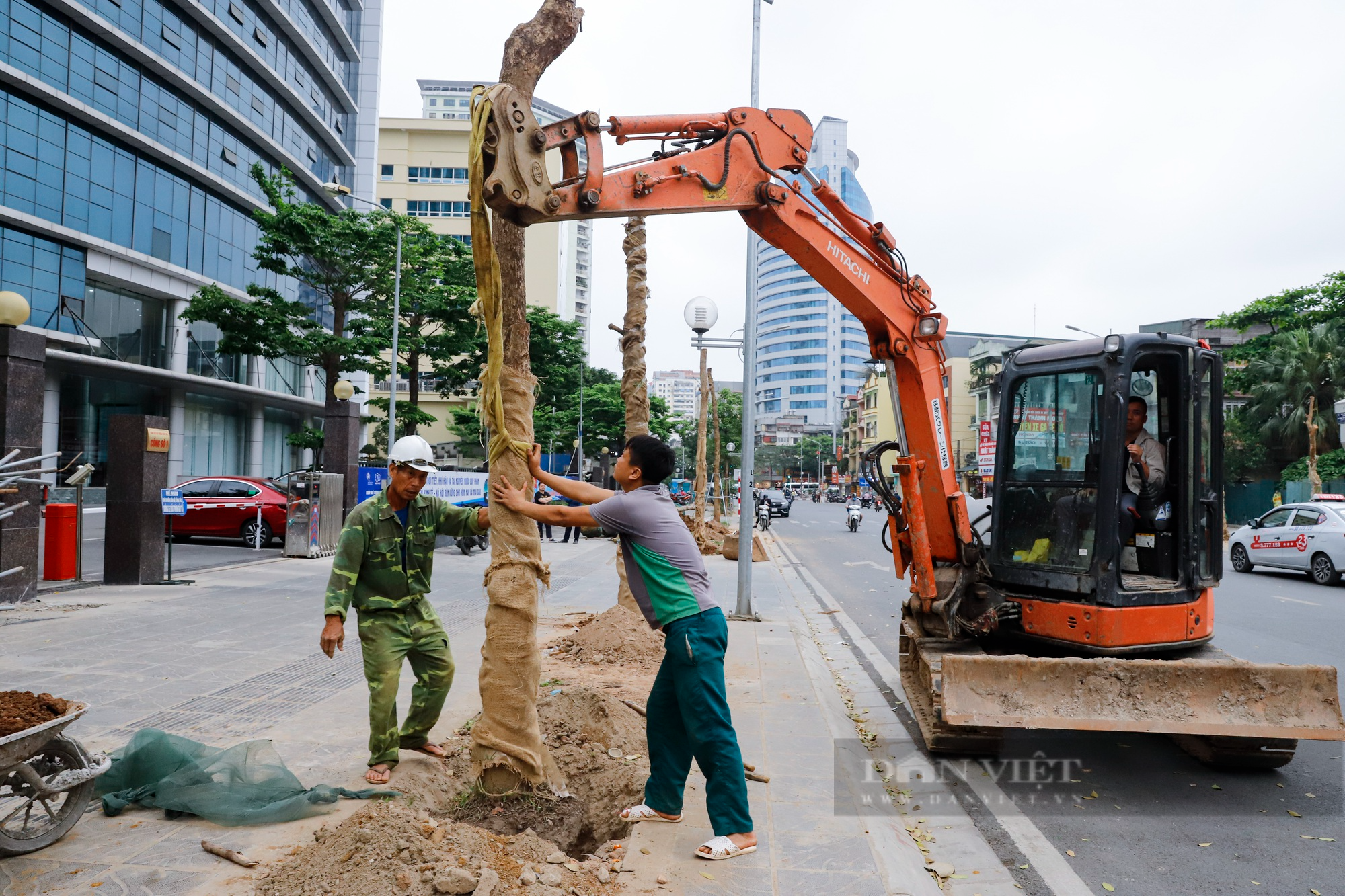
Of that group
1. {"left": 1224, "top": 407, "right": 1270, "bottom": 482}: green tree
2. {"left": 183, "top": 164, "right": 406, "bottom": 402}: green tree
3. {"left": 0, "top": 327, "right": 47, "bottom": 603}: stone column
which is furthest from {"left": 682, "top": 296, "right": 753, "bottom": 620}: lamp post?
{"left": 1224, "top": 407, "right": 1270, "bottom": 482}: green tree

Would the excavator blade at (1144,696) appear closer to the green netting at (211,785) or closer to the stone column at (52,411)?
the green netting at (211,785)

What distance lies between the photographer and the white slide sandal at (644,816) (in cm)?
387

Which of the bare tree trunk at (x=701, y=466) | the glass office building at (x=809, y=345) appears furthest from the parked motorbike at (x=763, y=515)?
the glass office building at (x=809, y=345)

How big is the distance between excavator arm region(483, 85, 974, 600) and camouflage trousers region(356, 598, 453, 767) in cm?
223

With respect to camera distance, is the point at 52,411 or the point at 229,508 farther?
the point at 52,411

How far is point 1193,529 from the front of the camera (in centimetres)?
532

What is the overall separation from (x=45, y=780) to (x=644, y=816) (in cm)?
251

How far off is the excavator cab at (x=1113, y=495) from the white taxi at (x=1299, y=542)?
462 inches

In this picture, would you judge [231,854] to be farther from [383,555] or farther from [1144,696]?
[1144,696]

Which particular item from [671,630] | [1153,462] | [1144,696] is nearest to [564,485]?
[671,630]

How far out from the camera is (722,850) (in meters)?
3.50

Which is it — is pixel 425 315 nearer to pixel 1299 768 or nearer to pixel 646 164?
pixel 646 164

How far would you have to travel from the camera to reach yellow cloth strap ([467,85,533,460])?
3568mm

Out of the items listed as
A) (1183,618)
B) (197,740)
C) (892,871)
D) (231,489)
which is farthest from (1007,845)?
(231,489)
